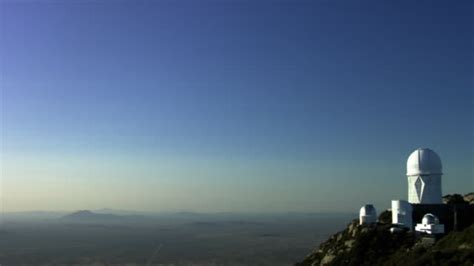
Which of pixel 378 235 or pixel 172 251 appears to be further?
pixel 172 251

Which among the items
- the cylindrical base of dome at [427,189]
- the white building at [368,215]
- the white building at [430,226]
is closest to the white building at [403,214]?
the white building at [430,226]

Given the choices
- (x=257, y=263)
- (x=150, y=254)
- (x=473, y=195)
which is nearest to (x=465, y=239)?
(x=473, y=195)

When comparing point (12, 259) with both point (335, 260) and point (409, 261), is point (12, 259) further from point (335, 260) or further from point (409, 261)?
point (409, 261)

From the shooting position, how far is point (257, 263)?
9719 centimetres

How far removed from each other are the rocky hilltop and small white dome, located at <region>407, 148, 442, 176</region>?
5148 millimetres

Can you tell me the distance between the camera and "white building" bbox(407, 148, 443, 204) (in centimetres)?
5081

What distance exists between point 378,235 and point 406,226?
10.9 feet

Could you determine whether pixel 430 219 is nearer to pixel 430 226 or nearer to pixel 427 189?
pixel 430 226

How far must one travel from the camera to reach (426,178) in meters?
51.0

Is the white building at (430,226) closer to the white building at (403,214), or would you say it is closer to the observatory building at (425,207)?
the observatory building at (425,207)

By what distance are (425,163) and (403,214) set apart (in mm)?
6507

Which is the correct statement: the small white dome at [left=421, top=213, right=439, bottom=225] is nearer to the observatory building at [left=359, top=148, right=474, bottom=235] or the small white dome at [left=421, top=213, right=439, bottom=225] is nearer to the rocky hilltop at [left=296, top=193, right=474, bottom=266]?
the observatory building at [left=359, top=148, right=474, bottom=235]

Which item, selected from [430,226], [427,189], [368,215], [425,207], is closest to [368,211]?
[368,215]

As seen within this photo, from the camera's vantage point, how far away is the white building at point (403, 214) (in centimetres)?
4725
